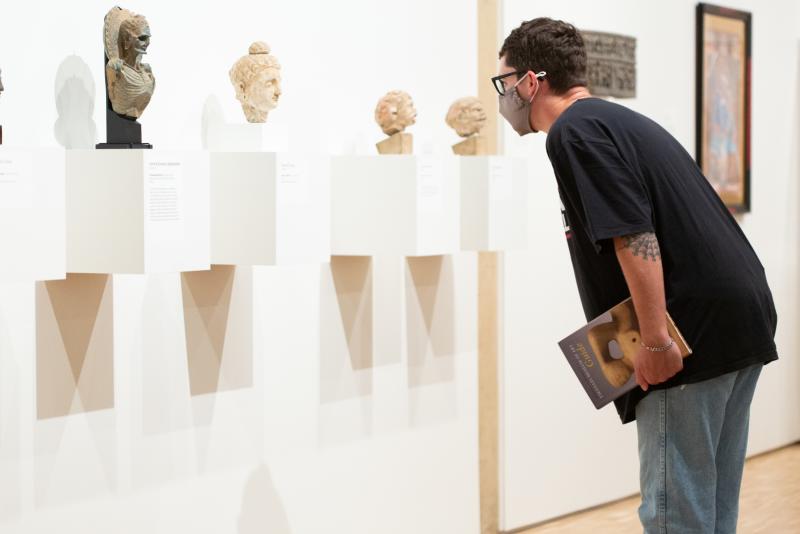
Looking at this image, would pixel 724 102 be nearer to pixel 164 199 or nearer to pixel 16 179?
pixel 164 199

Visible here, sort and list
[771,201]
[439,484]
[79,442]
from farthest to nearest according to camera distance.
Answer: [771,201] < [439,484] < [79,442]

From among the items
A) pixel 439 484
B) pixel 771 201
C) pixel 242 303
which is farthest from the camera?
pixel 771 201

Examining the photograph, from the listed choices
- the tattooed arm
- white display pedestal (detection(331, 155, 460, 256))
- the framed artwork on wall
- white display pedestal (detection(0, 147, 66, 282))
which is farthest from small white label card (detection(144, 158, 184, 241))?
the framed artwork on wall

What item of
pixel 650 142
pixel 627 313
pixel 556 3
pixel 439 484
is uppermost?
pixel 556 3

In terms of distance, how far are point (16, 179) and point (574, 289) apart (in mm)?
2868

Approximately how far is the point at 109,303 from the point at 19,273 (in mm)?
534

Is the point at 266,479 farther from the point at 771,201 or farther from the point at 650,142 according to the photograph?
the point at 771,201

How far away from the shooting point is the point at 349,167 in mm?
3848

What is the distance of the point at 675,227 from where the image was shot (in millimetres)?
2707

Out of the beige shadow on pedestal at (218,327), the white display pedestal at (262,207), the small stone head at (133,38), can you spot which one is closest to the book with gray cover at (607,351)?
the white display pedestal at (262,207)

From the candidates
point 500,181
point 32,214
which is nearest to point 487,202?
point 500,181

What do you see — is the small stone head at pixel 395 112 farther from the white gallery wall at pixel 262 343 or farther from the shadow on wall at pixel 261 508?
the shadow on wall at pixel 261 508

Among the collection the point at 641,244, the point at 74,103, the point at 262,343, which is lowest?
the point at 262,343

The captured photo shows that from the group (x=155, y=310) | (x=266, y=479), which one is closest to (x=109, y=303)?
(x=155, y=310)
